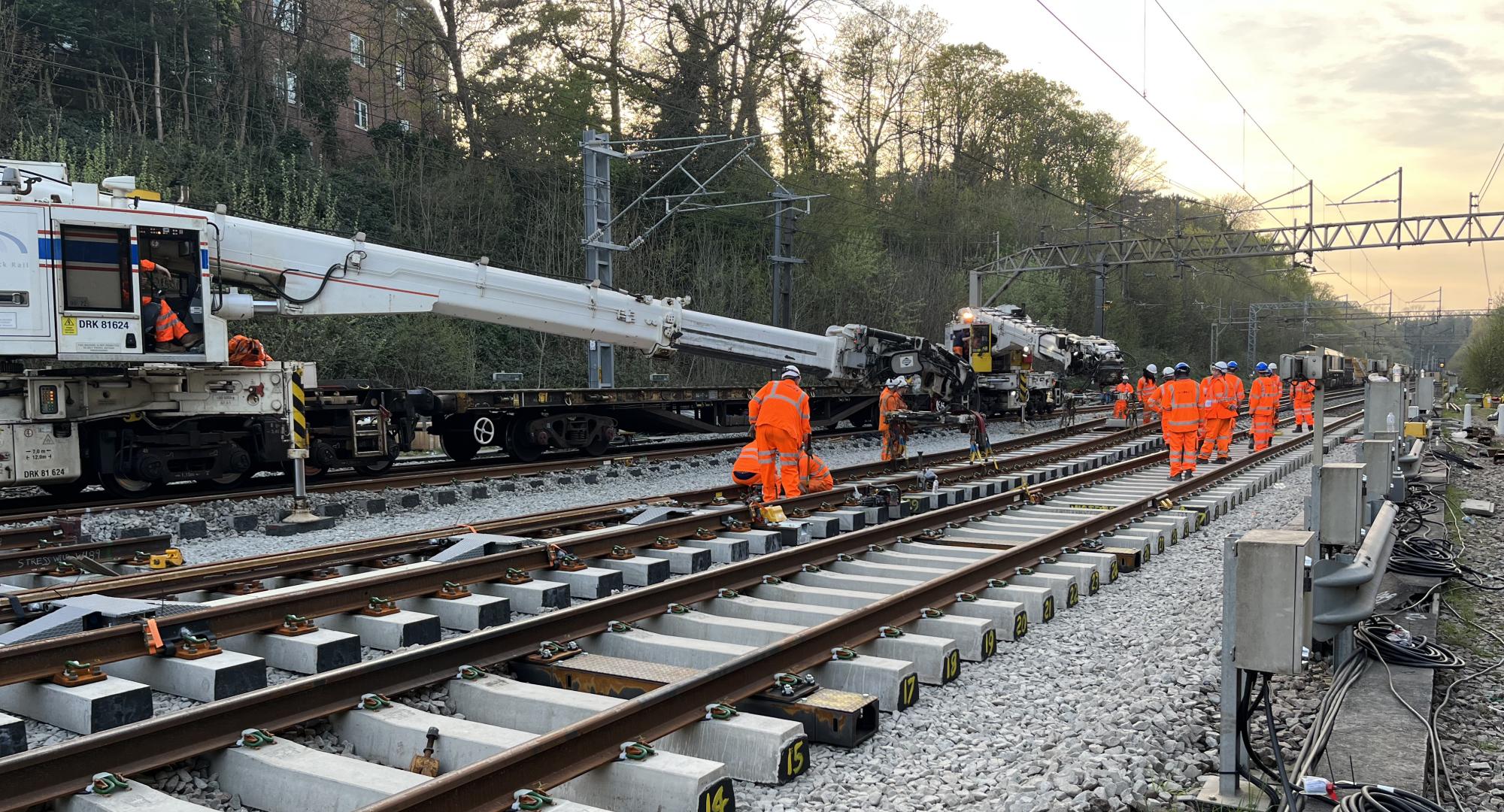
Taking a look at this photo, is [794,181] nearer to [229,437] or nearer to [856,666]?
[229,437]

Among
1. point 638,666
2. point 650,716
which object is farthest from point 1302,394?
point 650,716

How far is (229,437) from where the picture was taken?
11.2 m

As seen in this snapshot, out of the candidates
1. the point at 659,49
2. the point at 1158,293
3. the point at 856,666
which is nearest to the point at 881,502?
the point at 856,666

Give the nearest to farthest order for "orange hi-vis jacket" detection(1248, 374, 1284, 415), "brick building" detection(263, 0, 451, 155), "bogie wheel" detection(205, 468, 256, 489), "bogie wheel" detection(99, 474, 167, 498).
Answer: "bogie wheel" detection(99, 474, 167, 498) → "bogie wheel" detection(205, 468, 256, 489) → "orange hi-vis jacket" detection(1248, 374, 1284, 415) → "brick building" detection(263, 0, 451, 155)

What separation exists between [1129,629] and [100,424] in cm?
1000

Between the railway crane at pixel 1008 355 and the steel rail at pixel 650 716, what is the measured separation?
55.0ft

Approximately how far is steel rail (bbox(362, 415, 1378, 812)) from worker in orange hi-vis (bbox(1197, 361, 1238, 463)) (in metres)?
9.97

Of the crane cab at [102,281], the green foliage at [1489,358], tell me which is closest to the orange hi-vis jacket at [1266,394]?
the crane cab at [102,281]

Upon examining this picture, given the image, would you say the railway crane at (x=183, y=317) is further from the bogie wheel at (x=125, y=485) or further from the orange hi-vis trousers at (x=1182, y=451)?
the orange hi-vis trousers at (x=1182, y=451)

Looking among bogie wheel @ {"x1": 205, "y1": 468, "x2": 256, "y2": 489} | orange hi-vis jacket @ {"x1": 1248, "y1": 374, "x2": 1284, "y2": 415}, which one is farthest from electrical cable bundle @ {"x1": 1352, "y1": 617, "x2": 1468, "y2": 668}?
orange hi-vis jacket @ {"x1": 1248, "y1": 374, "x2": 1284, "y2": 415}

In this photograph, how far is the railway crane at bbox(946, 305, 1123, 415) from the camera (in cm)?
2325

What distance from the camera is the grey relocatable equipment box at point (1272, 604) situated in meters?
3.66

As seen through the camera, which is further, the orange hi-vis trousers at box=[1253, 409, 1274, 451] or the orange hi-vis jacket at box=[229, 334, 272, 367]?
the orange hi-vis trousers at box=[1253, 409, 1274, 451]

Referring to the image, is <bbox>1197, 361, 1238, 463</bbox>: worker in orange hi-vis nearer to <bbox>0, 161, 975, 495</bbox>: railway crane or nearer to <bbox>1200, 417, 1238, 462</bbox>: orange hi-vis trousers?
<bbox>1200, 417, 1238, 462</bbox>: orange hi-vis trousers
